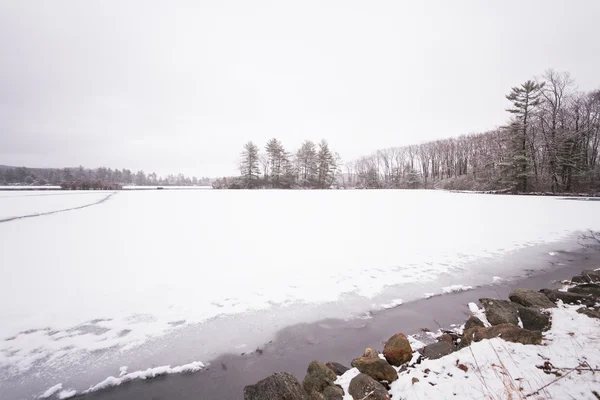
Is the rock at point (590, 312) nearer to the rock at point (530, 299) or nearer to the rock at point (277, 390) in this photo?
the rock at point (530, 299)

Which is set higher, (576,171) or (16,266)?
(576,171)

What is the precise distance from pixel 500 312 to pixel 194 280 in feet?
22.6

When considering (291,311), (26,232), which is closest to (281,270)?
(291,311)

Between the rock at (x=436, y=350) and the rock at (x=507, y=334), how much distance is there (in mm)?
343

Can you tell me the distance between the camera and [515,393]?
2262 mm

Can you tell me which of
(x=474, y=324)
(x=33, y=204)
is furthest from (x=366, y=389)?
(x=33, y=204)

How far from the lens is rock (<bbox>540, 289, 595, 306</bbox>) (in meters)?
4.52

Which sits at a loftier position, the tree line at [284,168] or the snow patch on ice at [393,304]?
the tree line at [284,168]

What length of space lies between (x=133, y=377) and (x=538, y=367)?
16.9ft

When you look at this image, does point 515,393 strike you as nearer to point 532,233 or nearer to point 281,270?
point 281,270

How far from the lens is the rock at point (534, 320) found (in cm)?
374

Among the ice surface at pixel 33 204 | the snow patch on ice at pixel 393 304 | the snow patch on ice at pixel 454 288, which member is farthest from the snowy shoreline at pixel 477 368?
the ice surface at pixel 33 204

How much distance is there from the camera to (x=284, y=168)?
57531mm

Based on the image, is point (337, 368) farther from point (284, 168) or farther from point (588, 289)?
point (284, 168)
